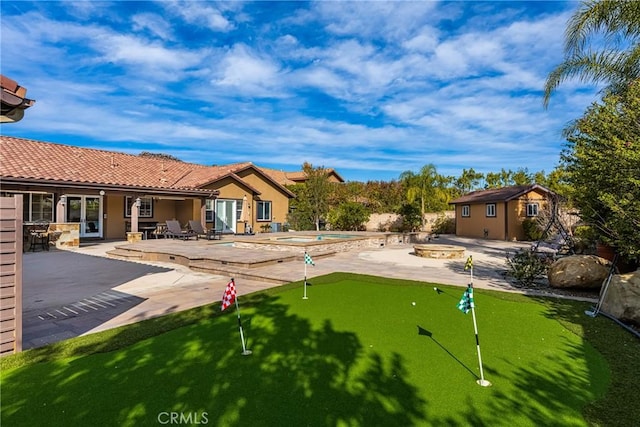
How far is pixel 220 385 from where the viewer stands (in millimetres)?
3807

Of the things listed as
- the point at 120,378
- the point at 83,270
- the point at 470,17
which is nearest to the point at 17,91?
the point at 120,378

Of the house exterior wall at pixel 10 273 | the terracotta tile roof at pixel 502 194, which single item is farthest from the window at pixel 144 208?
the terracotta tile roof at pixel 502 194

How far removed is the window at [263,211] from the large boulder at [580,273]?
77.0 ft

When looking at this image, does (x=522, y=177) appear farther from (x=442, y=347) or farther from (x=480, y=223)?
(x=442, y=347)

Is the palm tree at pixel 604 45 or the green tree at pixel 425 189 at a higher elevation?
the palm tree at pixel 604 45

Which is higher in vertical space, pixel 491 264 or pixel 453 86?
pixel 453 86

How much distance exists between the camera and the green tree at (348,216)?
1177 inches

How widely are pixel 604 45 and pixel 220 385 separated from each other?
14580 millimetres

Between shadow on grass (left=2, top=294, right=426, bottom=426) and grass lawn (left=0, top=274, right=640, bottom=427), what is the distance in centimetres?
2

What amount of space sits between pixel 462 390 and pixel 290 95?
1071 inches

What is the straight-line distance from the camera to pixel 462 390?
375 cm

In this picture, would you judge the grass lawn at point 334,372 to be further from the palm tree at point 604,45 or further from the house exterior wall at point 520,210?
the house exterior wall at point 520,210

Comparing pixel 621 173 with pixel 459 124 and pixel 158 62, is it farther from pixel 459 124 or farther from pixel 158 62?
pixel 459 124

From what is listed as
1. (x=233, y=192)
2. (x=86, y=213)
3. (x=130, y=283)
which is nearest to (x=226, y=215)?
(x=233, y=192)
